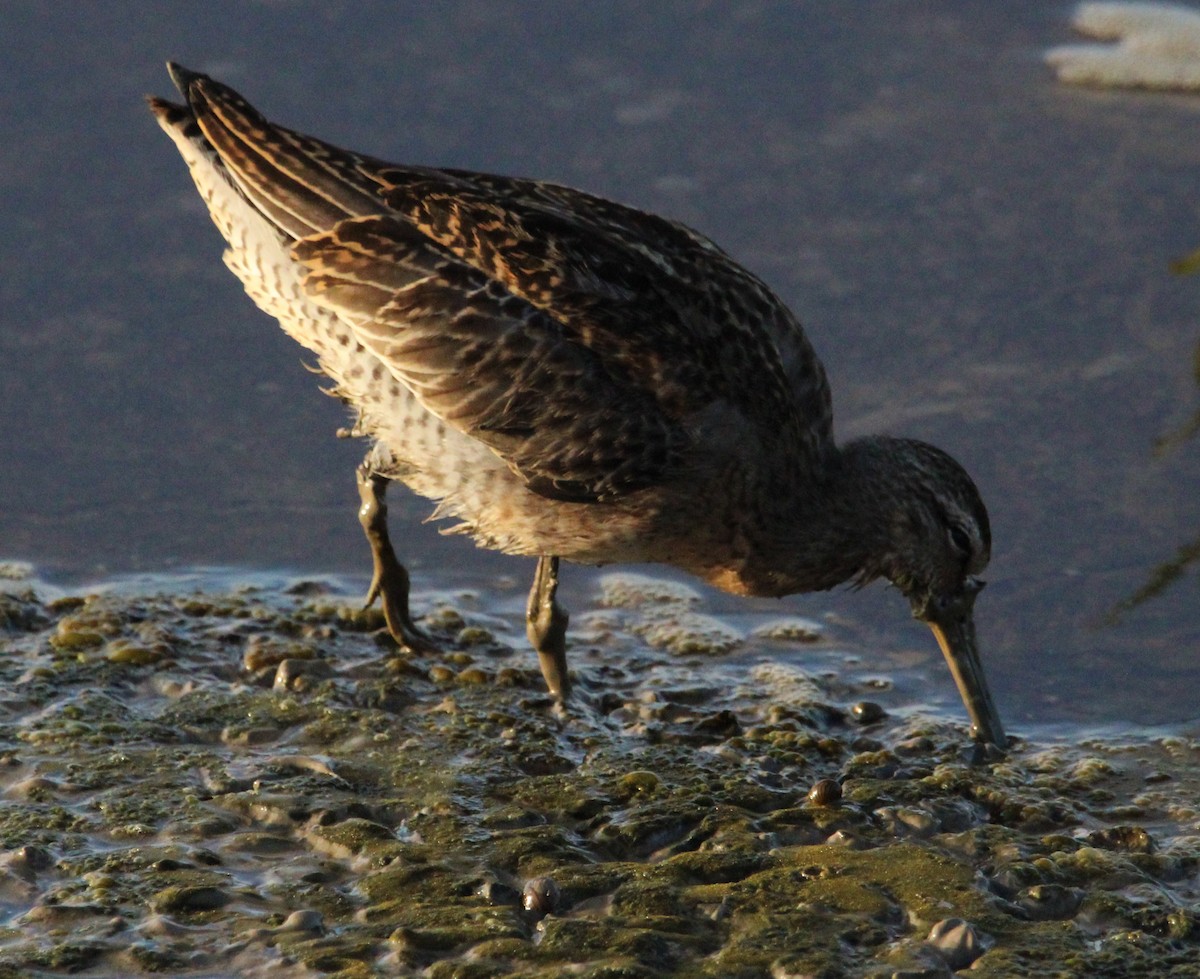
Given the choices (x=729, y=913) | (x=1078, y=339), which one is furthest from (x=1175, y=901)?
(x=1078, y=339)

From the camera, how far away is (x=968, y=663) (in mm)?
5203

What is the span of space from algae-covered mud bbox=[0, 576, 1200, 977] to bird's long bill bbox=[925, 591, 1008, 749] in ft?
0.26

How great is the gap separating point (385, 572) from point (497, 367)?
0.84 meters

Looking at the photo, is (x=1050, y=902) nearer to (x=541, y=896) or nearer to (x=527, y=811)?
(x=541, y=896)

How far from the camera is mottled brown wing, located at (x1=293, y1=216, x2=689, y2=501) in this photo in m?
4.94

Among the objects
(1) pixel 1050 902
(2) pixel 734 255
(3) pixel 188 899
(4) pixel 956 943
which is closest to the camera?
(4) pixel 956 943

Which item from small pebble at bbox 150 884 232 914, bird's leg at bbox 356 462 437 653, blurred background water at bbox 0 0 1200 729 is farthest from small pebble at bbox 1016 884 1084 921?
bird's leg at bbox 356 462 437 653

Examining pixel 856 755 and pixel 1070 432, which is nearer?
pixel 856 755

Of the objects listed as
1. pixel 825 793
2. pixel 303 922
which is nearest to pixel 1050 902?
pixel 825 793

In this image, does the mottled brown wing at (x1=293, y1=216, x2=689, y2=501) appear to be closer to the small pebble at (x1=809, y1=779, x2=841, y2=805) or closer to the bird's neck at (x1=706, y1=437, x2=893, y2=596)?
the bird's neck at (x1=706, y1=437, x2=893, y2=596)

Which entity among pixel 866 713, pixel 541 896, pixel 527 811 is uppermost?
pixel 866 713

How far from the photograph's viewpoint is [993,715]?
5.10m

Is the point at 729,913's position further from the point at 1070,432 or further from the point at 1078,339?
the point at 1078,339

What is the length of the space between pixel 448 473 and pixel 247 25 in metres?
3.66
